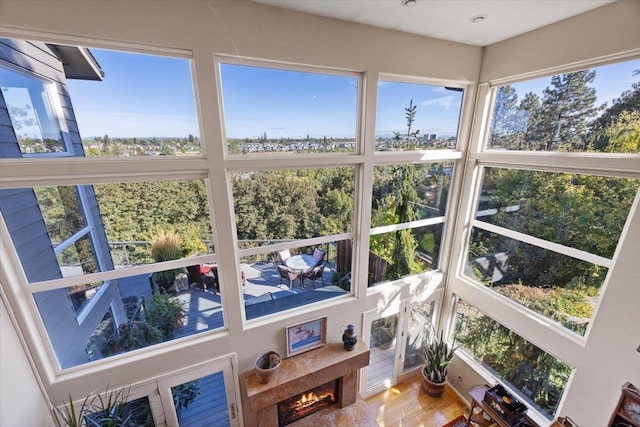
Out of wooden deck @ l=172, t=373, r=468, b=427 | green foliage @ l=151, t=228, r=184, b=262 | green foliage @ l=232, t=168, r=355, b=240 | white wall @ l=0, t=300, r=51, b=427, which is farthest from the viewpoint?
wooden deck @ l=172, t=373, r=468, b=427

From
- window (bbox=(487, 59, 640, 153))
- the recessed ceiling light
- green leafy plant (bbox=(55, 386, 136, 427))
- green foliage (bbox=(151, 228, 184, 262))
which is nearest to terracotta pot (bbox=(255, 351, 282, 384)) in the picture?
green leafy plant (bbox=(55, 386, 136, 427))

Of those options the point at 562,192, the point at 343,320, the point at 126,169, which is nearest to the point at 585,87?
the point at 562,192

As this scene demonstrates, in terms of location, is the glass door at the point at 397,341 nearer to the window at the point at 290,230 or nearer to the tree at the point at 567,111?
the window at the point at 290,230

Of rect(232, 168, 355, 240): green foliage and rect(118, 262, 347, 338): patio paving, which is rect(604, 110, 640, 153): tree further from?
rect(118, 262, 347, 338): patio paving

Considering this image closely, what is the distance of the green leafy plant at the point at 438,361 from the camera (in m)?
3.79

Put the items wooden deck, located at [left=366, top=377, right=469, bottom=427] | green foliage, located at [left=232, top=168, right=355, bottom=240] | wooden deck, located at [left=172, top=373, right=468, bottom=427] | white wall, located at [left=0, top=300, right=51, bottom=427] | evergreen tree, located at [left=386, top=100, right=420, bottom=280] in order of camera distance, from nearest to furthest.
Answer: white wall, located at [left=0, top=300, right=51, bottom=427], green foliage, located at [left=232, top=168, right=355, bottom=240], wooden deck, located at [left=172, top=373, right=468, bottom=427], evergreen tree, located at [left=386, top=100, right=420, bottom=280], wooden deck, located at [left=366, top=377, right=469, bottom=427]

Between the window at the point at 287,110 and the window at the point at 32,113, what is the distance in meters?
1.17

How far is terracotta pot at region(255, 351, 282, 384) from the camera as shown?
8.78 feet

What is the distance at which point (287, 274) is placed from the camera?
2.96 metres

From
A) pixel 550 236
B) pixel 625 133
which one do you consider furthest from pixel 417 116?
pixel 550 236

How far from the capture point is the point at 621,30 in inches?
82.7

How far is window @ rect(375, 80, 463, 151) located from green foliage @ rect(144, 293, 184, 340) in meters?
2.60

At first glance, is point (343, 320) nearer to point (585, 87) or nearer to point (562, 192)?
point (562, 192)

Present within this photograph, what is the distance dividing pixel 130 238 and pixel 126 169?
0.60 meters
